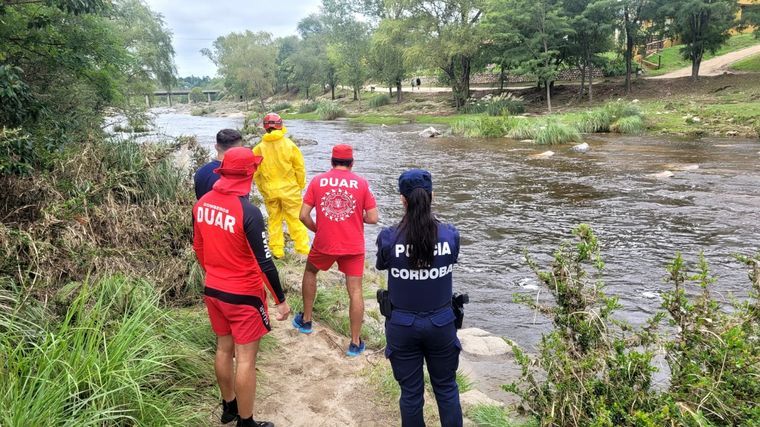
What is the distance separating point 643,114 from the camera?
2392 cm

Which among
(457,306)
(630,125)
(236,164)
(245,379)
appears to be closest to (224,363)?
(245,379)

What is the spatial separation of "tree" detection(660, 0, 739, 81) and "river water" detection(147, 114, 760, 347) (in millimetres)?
15110

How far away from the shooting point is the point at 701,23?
3183 cm

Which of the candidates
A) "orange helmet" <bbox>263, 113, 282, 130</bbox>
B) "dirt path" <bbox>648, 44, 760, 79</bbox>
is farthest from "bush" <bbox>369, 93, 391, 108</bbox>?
"orange helmet" <bbox>263, 113, 282, 130</bbox>

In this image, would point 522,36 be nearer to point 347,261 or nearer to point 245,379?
point 347,261

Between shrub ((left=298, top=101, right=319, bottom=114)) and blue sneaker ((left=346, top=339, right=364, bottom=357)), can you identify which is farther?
shrub ((left=298, top=101, right=319, bottom=114))

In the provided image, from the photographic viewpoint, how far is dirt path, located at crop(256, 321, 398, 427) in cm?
375

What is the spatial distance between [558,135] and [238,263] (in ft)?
65.7

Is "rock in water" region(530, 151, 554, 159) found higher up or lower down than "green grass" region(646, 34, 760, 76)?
lower down

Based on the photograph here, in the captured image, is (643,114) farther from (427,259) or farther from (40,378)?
(40,378)

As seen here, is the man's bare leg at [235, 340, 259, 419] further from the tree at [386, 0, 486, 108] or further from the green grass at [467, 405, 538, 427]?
the tree at [386, 0, 486, 108]

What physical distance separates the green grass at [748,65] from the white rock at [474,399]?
119ft

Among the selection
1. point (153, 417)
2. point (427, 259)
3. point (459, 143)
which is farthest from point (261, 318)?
point (459, 143)

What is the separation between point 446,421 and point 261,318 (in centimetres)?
136
